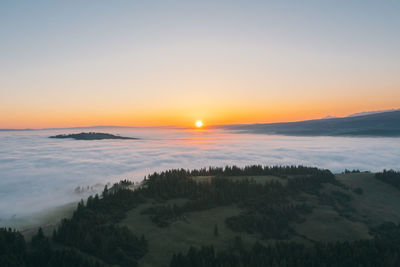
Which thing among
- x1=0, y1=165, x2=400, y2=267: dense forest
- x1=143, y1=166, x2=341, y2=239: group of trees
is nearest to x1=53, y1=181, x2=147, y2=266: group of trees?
x1=0, y1=165, x2=400, y2=267: dense forest

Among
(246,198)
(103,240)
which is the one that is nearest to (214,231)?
(246,198)

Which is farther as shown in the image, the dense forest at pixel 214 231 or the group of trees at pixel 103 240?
the group of trees at pixel 103 240

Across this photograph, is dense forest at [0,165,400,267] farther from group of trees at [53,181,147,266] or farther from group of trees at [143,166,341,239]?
group of trees at [143,166,341,239]

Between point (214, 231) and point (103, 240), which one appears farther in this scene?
point (214, 231)

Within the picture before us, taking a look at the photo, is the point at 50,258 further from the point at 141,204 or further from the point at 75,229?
the point at 141,204

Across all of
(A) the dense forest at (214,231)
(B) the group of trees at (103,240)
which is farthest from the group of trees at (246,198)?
(B) the group of trees at (103,240)

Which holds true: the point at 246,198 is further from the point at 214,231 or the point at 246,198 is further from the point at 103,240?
the point at 103,240

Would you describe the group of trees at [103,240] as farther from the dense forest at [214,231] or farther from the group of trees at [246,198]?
the group of trees at [246,198]

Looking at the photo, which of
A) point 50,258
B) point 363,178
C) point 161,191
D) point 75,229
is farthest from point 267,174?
point 50,258
